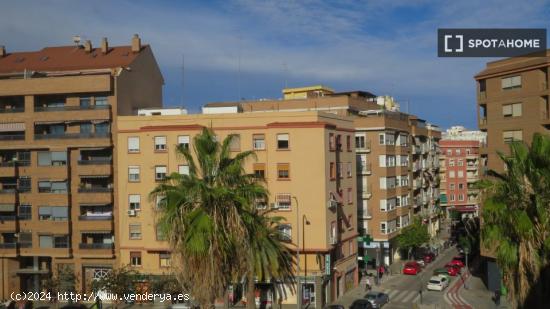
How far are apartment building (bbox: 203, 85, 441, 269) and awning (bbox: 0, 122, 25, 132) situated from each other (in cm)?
1835

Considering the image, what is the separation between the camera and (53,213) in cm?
5059

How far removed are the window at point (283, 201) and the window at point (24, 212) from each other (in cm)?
2190

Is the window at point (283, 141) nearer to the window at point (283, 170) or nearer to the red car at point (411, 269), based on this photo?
the window at point (283, 170)

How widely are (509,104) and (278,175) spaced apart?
2092 centimetres

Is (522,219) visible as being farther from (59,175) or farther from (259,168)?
(59,175)

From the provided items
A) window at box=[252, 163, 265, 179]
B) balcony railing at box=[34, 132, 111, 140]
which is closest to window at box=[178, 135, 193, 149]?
window at box=[252, 163, 265, 179]

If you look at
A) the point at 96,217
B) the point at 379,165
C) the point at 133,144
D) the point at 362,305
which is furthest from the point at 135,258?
the point at 379,165

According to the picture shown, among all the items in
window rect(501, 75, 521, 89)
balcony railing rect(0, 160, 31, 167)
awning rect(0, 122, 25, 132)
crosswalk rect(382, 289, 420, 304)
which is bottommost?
crosswalk rect(382, 289, 420, 304)

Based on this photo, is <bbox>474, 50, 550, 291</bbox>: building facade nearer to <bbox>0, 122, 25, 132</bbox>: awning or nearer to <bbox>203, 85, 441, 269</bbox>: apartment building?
<bbox>203, 85, 441, 269</bbox>: apartment building

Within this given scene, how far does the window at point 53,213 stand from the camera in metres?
50.4

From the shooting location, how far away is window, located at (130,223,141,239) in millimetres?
48891

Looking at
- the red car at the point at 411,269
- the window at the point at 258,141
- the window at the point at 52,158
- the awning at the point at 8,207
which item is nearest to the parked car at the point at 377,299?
the red car at the point at 411,269

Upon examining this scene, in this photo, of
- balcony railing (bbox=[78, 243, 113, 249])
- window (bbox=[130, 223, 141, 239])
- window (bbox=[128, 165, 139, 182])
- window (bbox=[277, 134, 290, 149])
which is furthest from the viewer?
balcony railing (bbox=[78, 243, 113, 249])

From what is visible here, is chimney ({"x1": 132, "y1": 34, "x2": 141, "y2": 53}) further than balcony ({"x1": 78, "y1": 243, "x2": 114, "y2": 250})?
Yes
